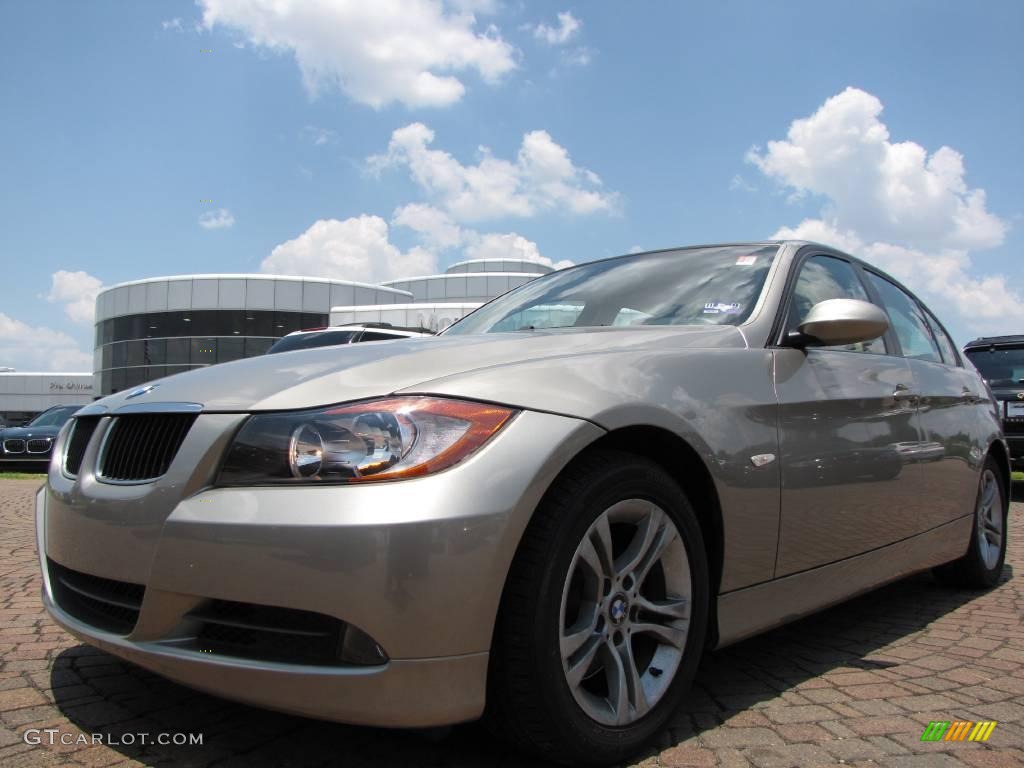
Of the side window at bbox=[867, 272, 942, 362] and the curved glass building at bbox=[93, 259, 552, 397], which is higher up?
the curved glass building at bbox=[93, 259, 552, 397]

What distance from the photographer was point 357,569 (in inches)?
66.2

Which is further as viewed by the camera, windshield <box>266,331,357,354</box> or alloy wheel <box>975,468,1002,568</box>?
windshield <box>266,331,357,354</box>

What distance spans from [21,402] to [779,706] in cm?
7000

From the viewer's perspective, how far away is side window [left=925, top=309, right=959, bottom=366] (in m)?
4.27

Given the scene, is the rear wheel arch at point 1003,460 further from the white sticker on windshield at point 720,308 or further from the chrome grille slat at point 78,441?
the chrome grille slat at point 78,441

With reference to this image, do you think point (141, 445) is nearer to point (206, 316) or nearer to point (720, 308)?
point (720, 308)

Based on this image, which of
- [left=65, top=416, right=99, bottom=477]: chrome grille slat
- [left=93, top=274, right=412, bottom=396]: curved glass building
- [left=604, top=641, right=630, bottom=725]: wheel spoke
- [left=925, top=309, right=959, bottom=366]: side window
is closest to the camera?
[left=604, top=641, right=630, bottom=725]: wheel spoke

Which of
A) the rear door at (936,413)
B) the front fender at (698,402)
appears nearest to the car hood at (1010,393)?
the rear door at (936,413)

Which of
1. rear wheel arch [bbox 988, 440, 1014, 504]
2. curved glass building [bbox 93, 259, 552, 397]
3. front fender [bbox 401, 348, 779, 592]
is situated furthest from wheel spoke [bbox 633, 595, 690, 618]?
curved glass building [bbox 93, 259, 552, 397]

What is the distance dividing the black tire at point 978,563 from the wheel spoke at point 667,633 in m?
2.60

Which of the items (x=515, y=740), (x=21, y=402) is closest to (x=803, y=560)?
(x=515, y=740)

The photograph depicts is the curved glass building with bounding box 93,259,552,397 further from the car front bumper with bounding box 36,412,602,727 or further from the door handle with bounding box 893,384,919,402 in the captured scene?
the car front bumper with bounding box 36,412,602,727

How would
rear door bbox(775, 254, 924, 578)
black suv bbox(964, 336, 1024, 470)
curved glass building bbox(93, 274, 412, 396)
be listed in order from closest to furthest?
rear door bbox(775, 254, 924, 578)
black suv bbox(964, 336, 1024, 470)
curved glass building bbox(93, 274, 412, 396)

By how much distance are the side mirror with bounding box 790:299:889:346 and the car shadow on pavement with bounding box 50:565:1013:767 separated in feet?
3.90
